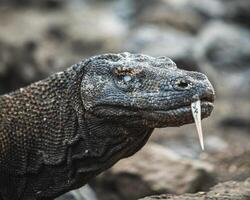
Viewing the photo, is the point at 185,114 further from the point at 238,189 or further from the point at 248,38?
the point at 248,38

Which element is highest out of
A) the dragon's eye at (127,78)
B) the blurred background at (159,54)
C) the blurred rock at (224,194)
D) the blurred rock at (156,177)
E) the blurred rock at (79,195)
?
the blurred background at (159,54)

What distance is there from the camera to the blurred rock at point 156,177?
9250 mm

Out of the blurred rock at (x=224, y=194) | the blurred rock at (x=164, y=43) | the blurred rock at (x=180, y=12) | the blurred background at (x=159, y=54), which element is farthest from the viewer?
the blurred rock at (x=180, y=12)

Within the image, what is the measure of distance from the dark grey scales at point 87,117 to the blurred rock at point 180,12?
16.2 m

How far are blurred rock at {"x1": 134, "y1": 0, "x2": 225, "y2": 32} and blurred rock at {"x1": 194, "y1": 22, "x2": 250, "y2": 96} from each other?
0.59 m

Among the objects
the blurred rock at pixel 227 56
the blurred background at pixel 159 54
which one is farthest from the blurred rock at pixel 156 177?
the blurred rock at pixel 227 56

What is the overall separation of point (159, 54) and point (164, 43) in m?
1.25

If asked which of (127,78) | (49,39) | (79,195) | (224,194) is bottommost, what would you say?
(224,194)

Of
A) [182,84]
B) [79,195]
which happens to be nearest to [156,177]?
[79,195]

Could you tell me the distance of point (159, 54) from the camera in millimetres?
18562

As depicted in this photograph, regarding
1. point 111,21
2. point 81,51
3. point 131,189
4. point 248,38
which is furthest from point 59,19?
point 131,189

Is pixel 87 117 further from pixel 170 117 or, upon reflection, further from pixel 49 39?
pixel 49 39

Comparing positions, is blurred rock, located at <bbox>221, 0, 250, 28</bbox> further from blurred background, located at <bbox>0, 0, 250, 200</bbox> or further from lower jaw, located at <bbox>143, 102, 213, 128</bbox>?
lower jaw, located at <bbox>143, 102, 213, 128</bbox>

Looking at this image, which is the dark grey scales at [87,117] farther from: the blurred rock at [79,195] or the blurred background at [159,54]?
the blurred background at [159,54]
